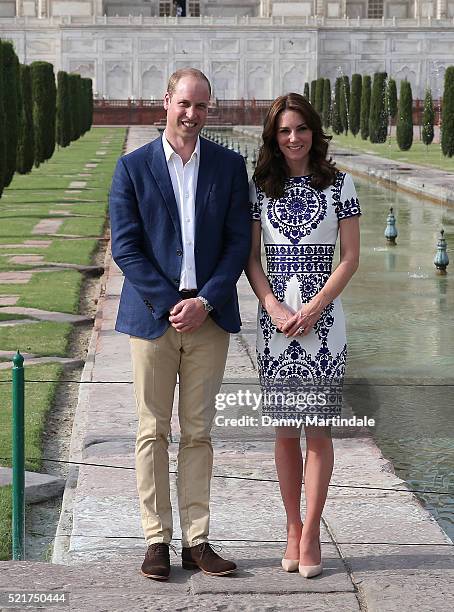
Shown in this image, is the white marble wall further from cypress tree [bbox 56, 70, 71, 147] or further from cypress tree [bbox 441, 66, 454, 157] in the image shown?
cypress tree [bbox 441, 66, 454, 157]

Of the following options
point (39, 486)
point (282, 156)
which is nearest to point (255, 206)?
point (282, 156)

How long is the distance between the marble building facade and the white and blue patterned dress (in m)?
52.9

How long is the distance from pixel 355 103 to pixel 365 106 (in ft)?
8.23

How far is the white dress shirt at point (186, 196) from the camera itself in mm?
3658

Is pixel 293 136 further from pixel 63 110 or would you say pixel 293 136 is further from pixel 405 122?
pixel 63 110

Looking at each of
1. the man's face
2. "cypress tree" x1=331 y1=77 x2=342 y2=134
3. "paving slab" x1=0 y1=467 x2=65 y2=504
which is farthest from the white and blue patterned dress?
"cypress tree" x1=331 y1=77 x2=342 y2=134

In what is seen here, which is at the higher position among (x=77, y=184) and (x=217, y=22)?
(x=217, y=22)

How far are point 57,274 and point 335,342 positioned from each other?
6863 mm

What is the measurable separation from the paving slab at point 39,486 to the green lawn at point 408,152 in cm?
1866

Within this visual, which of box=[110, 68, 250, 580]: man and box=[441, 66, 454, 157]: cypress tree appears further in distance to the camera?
box=[441, 66, 454, 157]: cypress tree

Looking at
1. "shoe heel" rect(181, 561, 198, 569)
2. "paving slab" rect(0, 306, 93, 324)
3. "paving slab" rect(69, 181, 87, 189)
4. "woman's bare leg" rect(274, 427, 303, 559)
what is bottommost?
"paving slab" rect(69, 181, 87, 189)

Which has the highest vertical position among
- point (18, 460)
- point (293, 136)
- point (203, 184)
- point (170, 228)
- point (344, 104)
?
point (293, 136)

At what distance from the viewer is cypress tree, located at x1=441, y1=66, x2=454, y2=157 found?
24.1 metres

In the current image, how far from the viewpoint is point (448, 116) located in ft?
79.1
